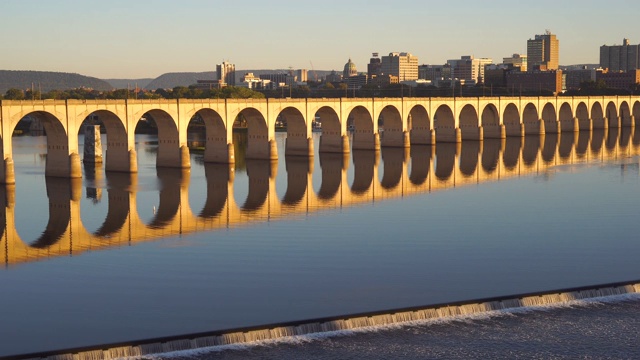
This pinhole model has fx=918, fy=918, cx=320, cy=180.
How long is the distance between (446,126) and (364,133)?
1719 centimetres

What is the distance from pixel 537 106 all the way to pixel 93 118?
77.0 m

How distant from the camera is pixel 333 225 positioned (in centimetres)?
5350

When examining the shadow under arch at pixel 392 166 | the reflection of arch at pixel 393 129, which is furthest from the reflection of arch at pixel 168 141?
the reflection of arch at pixel 393 129

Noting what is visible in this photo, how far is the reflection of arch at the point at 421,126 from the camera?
115 meters

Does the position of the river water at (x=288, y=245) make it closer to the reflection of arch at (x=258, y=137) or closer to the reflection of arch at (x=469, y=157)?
the reflection of arch at (x=469, y=157)

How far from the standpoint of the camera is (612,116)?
536 ft

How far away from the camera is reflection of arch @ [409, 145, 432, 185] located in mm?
79125

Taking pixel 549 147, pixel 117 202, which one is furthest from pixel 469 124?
pixel 117 202

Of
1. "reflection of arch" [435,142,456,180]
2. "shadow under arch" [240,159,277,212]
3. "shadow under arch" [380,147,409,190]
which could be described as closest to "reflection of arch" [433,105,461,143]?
"reflection of arch" [435,142,456,180]

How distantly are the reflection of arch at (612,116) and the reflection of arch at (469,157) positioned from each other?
1969 inches

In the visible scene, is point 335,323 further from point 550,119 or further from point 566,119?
point 566,119

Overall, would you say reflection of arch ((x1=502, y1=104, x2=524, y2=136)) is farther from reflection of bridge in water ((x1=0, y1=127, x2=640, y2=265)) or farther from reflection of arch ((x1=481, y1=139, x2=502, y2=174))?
reflection of bridge in water ((x1=0, y1=127, x2=640, y2=265))

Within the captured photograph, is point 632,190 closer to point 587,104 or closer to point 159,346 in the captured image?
point 159,346

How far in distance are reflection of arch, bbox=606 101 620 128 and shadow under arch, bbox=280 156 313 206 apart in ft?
274
